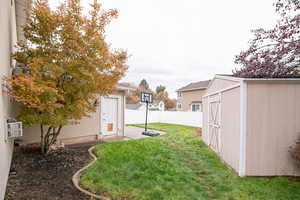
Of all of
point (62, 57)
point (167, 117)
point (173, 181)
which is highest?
point (62, 57)

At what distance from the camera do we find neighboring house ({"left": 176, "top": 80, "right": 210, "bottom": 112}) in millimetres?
21888

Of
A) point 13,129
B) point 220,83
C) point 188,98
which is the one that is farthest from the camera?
point 188,98

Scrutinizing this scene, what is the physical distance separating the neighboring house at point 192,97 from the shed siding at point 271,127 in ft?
56.7

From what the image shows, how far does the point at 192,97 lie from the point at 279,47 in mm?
18427

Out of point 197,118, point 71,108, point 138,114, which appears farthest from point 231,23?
point 138,114

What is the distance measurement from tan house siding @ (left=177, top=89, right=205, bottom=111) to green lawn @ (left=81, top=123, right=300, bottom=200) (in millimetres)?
17928

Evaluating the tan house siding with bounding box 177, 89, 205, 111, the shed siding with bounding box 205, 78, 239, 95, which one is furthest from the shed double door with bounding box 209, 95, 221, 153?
the tan house siding with bounding box 177, 89, 205, 111

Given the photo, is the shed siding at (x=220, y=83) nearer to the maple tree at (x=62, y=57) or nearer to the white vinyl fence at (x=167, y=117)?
the maple tree at (x=62, y=57)

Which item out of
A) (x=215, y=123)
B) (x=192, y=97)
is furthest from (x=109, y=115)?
(x=192, y=97)

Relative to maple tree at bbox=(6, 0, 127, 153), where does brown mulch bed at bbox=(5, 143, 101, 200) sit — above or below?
below

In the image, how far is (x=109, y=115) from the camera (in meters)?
8.30

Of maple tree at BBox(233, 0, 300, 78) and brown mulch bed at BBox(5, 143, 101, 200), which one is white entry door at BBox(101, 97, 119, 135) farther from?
maple tree at BBox(233, 0, 300, 78)

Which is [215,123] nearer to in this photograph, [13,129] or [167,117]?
[13,129]

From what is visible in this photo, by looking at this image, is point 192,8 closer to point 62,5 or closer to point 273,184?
point 62,5
